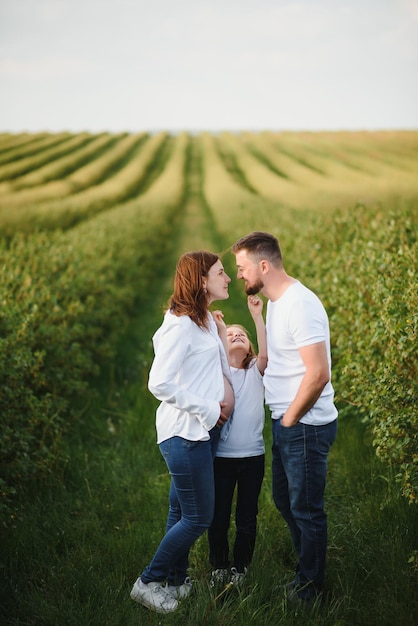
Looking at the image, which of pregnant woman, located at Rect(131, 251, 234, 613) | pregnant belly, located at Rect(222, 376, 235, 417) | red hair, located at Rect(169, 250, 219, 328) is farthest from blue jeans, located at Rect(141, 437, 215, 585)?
red hair, located at Rect(169, 250, 219, 328)

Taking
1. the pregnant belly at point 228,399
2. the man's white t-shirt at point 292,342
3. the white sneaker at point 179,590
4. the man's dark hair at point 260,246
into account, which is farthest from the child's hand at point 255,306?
the white sneaker at point 179,590

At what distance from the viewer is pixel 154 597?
3062mm

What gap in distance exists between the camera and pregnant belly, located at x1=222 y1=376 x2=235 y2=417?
3166 millimetres

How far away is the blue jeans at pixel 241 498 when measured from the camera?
131 inches

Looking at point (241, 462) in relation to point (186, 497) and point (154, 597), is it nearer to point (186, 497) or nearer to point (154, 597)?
point (186, 497)

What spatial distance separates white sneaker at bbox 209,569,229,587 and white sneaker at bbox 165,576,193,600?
13 centimetres

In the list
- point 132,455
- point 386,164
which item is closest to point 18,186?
point 386,164

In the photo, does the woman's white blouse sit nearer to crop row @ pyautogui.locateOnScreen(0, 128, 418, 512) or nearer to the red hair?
the red hair

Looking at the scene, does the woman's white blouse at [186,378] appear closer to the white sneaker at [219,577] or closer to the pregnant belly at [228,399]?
the pregnant belly at [228,399]

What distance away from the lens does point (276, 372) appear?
312 cm

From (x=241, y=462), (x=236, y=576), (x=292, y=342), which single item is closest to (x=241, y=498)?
(x=241, y=462)

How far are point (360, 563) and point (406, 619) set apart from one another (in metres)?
0.56

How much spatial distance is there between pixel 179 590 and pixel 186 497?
0.56 metres

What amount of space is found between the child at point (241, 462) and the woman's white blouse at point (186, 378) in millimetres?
265
